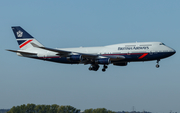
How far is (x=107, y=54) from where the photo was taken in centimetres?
7138

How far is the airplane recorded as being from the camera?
6856 centimetres

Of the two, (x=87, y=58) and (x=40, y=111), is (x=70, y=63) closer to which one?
(x=87, y=58)

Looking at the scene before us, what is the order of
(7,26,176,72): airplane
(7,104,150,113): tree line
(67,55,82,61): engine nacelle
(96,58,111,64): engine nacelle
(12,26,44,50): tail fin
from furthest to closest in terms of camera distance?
1. (7,104,150,113): tree line
2. (12,26,44,50): tail fin
3. (67,55,82,61): engine nacelle
4. (96,58,111,64): engine nacelle
5. (7,26,176,72): airplane

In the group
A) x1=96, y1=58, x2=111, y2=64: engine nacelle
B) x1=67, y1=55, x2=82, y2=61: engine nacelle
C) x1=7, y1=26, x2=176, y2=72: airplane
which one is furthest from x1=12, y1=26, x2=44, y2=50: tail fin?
x1=96, y1=58, x2=111, y2=64: engine nacelle

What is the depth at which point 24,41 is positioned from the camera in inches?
3179

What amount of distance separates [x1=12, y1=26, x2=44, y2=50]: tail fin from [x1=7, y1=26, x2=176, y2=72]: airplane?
244 cm

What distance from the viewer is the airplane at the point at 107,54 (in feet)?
225

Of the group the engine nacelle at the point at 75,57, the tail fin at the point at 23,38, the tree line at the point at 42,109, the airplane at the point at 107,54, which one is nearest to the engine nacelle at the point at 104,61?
the airplane at the point at 107,54

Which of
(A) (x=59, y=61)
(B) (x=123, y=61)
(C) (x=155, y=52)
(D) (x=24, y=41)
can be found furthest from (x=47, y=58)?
(C) (x=155, y=52)

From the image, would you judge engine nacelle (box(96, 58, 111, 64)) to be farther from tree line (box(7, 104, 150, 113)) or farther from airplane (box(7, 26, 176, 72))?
tree line (box(7, 104, 150, 113))

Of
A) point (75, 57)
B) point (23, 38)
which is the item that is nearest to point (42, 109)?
point (23, 38)

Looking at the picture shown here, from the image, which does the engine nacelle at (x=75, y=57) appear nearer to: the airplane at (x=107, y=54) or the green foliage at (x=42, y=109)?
the airplane at (x=107, y=54)

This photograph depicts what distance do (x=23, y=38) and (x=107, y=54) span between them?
24.6 meters

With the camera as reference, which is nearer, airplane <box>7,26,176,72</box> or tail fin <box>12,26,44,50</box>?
airplane <box>7,26,176,72</box>
